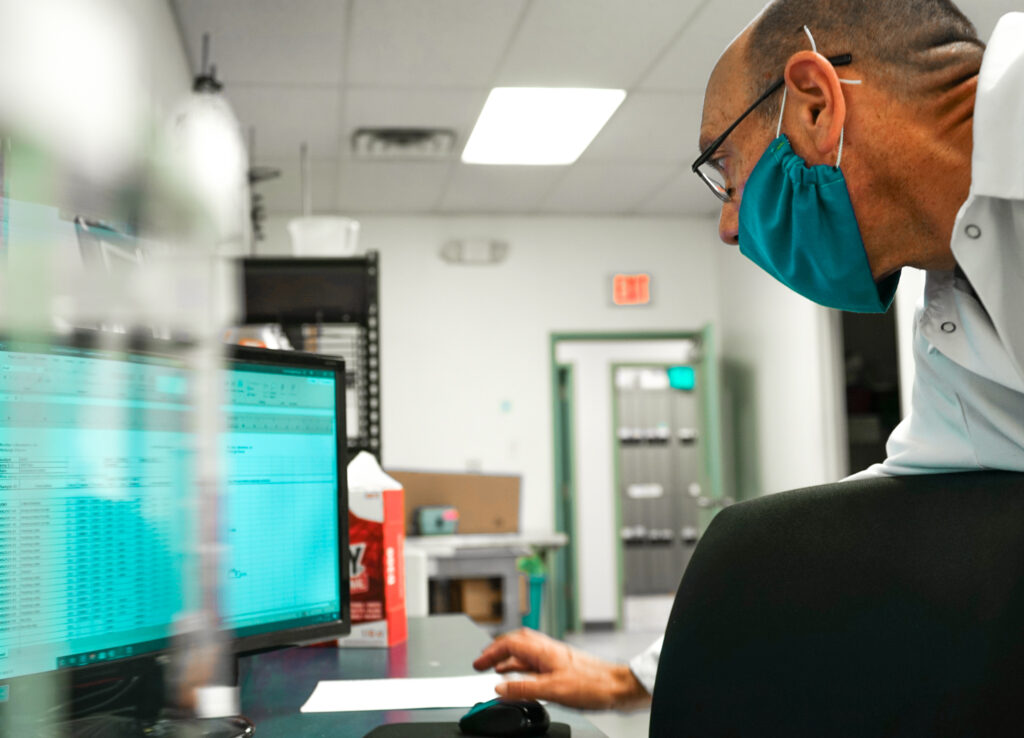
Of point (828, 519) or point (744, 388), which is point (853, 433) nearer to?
point (744, 388)

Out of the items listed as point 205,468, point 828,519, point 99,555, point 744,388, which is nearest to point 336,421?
point 99,555

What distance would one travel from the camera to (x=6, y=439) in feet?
2.06

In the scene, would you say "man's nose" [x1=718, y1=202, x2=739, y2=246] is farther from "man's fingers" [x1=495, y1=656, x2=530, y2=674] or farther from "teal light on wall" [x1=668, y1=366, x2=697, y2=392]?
"teal light on wall" [x1=668, y1=366, x2=697, y2=392]

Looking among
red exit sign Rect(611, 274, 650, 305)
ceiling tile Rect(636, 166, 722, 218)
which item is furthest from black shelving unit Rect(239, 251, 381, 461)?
red exit sign Rect(611, 274, 650, 305)

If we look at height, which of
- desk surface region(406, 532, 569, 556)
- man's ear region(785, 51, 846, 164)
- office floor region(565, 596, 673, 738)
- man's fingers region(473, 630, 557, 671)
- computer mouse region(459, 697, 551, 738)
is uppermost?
man's ear region(785, 51, 846, 164)

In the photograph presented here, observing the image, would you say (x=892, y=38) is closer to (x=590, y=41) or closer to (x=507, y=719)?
(x=507, y=719)

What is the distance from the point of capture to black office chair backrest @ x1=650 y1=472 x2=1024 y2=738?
1.57ft

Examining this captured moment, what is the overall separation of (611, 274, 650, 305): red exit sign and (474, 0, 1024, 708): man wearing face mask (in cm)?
424

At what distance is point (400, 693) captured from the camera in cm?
98

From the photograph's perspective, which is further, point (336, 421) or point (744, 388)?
point (744, 388)

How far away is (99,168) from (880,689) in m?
0.49

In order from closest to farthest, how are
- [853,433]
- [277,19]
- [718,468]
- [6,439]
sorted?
[6,439], [277,19], [853,433], [718,468]

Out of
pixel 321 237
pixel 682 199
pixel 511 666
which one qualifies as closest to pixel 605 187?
pixel 682 199

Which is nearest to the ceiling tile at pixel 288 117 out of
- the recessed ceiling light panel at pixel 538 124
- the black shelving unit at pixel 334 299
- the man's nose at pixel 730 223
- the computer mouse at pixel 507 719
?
the recessed ceiling light panel at pixel 538 124
